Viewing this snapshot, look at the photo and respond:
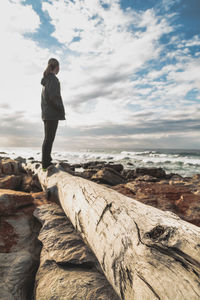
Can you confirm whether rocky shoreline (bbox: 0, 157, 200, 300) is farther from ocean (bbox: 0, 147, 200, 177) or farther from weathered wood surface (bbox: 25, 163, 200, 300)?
ocean (bbox: 0, 147, 200, 177)

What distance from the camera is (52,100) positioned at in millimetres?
3846

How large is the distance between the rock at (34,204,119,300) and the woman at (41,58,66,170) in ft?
6.60

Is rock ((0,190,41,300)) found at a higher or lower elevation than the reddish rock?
lower

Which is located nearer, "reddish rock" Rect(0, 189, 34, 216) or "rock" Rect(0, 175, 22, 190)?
"reddish rock" Rect(0, 189, 34, 216)

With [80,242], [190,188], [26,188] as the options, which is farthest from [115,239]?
[26,188]

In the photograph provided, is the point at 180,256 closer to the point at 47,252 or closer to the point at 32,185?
the point at 47,252

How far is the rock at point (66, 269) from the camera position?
4.43 feet

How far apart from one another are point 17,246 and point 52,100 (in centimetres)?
290

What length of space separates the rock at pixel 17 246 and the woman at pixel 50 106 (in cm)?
153

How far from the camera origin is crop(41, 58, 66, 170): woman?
12.6 feet

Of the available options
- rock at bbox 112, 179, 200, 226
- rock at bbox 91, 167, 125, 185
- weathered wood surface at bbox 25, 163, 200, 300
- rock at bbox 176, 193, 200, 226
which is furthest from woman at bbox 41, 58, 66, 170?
rock at bbox 91, 167, 125, 185

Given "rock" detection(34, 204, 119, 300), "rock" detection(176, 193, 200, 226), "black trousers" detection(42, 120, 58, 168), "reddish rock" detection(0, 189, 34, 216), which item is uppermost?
"black trousers" detection(42, 120, 58, 168)

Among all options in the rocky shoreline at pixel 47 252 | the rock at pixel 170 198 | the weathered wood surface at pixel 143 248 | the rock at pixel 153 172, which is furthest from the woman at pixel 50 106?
the rock at pixel 153 172

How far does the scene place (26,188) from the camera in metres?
5.13
